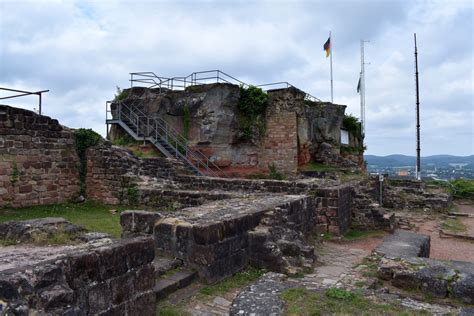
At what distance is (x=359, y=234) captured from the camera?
11.4 metres

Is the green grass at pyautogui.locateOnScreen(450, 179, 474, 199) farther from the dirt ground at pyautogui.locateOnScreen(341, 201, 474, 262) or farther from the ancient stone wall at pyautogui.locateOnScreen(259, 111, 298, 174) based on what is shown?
the ancient stone wall at pyautogui.locateOnScreen(259, 111, 298, 174)

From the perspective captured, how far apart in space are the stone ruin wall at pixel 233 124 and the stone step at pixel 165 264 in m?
13.5

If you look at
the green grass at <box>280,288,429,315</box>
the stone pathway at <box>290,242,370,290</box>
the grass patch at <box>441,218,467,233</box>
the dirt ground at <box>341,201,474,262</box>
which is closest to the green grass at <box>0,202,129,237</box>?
the stone pathway at <box>290,242,370,290</box>

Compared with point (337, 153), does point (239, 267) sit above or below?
below

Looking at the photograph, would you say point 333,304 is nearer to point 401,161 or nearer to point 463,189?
point 463,189

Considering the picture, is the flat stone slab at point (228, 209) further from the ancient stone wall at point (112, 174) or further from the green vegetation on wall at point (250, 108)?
the green vegetation on wall at point (250, 108)

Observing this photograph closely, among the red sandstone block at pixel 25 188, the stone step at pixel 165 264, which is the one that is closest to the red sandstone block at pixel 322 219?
the stone step at pixel 165 264

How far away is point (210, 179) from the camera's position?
12.9m

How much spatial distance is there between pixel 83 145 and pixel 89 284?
9429 mm

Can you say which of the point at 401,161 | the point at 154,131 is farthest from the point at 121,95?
the point at 401,161

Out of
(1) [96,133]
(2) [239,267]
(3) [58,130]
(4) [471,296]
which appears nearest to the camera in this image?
(4) [471,296]

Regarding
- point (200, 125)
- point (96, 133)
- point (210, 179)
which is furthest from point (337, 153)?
point (96, 133)

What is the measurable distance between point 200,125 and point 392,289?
1455 cm

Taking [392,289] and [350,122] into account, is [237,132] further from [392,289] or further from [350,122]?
[392,289]
